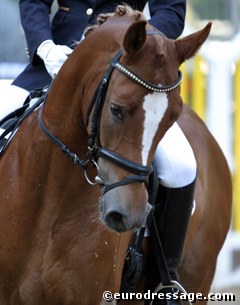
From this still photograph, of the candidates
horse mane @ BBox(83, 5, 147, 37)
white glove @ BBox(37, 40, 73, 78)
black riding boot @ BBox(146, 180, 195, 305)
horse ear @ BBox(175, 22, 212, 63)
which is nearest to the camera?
horse ear @ BBox(175, 22, 212, 63)

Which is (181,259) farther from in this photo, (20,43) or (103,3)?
(20,43)

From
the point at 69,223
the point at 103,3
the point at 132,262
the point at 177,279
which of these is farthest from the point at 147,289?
the point at 103,3

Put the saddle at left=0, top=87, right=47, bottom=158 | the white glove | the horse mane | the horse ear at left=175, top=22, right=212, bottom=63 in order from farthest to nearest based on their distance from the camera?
the saddle at left=0, top=87, right=47, bottom=158 → the white glove → the horse mane → the horse ear at left=175, top=22, right=212, bottom=63

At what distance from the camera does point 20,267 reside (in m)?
4.46

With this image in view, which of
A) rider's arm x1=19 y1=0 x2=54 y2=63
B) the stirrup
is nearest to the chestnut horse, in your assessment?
rider's arm x1=19 y1=0 x2=54 y2=63

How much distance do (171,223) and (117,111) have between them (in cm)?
159

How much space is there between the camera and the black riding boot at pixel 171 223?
17.1 ft

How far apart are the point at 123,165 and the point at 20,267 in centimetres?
96

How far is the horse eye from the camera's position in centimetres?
387

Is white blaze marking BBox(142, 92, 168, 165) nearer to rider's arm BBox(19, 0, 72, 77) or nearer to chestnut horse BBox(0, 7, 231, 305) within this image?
chestnut horse BBox(0, 7, 231, 305)

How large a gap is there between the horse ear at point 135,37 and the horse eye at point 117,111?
25 cm

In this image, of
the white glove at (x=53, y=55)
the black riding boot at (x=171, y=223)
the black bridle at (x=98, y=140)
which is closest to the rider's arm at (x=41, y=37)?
the white glove at (x=53, y=55)

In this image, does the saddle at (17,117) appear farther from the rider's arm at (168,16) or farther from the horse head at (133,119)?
the horse head at (133,119)

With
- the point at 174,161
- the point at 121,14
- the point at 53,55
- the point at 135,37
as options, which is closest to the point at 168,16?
the point at 121,14
